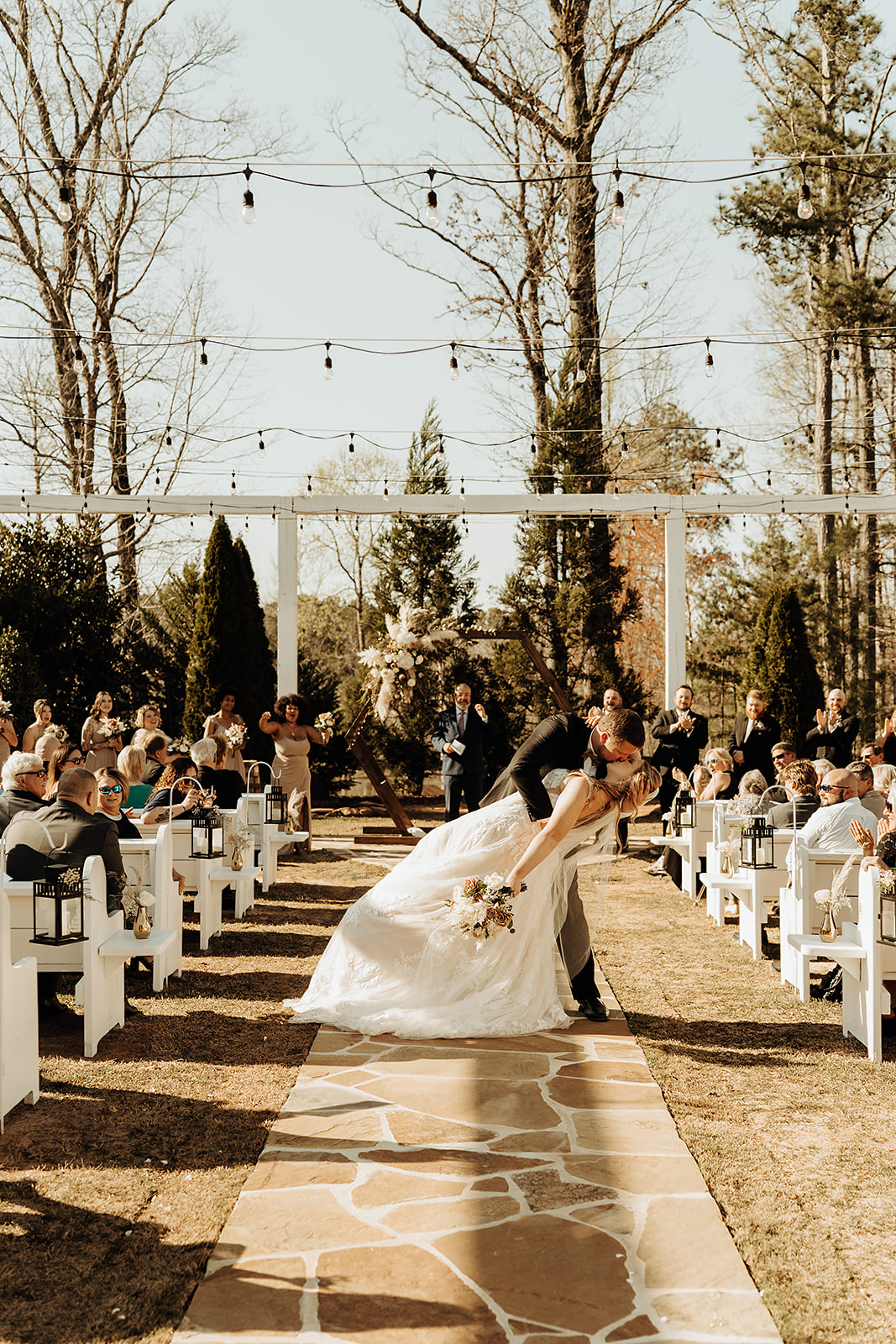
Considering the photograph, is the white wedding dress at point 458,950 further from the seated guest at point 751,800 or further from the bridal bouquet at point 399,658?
the bridal bouquet at point 399,658

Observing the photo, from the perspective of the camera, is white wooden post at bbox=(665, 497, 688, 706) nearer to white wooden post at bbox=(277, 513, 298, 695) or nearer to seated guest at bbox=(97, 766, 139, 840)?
white wooden post at bbox=(277, 513, 298, 695)

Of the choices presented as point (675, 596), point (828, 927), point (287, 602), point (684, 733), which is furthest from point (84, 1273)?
point (675, 596)

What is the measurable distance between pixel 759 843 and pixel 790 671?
7.84 meters

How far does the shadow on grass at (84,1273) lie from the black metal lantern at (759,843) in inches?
186

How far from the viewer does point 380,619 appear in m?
17.2

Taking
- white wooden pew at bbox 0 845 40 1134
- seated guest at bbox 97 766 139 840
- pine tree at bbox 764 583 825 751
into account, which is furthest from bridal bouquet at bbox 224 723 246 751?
pine tree at bbox 764 583 825 751

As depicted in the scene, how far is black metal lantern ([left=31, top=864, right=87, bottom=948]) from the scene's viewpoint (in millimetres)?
5039

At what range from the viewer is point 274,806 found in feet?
33.6

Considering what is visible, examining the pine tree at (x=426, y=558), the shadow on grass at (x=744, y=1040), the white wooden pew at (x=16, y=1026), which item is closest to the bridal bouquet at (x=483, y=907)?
the shadow on grass at (x=744, y=1040)

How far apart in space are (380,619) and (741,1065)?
12.3 meters

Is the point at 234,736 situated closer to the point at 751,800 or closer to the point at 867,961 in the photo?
the point at 751,800

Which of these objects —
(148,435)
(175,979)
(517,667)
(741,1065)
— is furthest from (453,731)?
(148,435)

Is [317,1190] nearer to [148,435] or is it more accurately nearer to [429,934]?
[429,934]

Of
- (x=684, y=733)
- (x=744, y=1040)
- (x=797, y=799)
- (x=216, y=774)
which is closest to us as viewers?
(x=744, y=1040)
